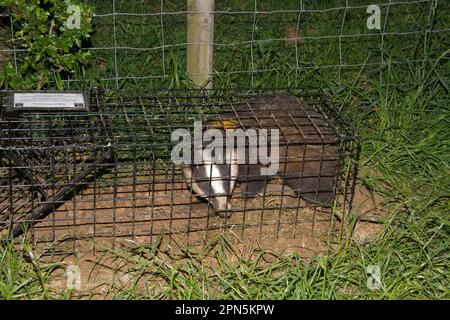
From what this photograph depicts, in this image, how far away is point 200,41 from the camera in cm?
554

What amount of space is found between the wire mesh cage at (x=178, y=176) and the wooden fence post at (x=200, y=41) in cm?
69

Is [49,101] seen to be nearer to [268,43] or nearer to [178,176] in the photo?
[178,176]

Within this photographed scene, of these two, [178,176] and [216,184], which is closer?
[216,184]

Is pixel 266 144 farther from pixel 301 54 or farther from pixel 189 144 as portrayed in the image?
pixel 301 54

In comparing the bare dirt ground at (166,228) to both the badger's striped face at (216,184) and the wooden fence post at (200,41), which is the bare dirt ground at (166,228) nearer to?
the badger's striped face at (216,184)

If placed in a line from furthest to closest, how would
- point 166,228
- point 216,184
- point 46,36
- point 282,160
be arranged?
point 46,36 < point 282,160 < point 216,184 < point 166,228

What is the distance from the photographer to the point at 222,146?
170 inches

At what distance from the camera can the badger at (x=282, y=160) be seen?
4.50m

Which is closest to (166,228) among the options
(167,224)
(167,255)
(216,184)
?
(167,224)

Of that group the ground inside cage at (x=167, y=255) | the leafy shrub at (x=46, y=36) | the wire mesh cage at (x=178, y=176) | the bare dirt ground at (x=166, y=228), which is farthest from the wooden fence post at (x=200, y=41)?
the ground inside cage at (x=167, y=255)

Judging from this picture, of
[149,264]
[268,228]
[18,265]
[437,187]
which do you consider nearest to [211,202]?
[268,228]

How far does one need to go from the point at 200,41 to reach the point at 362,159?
159 centimetres

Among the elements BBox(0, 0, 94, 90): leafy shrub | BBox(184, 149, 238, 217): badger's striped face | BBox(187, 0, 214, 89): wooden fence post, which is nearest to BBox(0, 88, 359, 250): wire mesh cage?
BBox(184, 149, 238, 217): badger's striped face

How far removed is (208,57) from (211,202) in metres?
1.49
